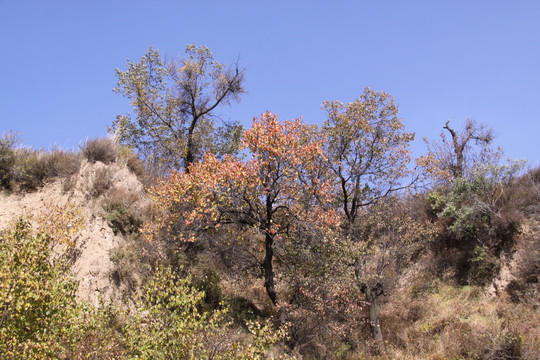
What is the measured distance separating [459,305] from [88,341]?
1731 centimetres

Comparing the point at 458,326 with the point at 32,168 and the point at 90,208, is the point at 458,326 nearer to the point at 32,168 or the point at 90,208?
the point at 90,208

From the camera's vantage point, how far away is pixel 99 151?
2209 centimetres

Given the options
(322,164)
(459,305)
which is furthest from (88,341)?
(459,305)

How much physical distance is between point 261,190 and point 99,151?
11552 mm

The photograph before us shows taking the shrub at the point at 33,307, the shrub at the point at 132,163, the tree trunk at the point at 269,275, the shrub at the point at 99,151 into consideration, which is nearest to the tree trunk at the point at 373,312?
the tree trunk at the point at 269,275

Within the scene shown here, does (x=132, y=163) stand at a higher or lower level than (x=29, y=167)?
higher

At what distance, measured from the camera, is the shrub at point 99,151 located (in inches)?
867

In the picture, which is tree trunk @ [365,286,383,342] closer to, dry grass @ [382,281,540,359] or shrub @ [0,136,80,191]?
dry grass @ [382,281,540,359]

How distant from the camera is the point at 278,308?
16828mm

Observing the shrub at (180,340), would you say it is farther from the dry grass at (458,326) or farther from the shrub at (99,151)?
the shrub at (99,151)

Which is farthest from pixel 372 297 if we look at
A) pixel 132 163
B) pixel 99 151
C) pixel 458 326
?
pixel 99 151

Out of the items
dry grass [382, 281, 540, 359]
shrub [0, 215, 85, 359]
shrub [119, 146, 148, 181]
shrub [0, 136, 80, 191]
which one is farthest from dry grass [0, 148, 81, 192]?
dry grass [382, 281, 540, 359]

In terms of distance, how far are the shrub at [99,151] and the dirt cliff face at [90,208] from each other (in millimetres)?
500

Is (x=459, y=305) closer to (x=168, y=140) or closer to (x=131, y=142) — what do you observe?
(x=168, y=140)
